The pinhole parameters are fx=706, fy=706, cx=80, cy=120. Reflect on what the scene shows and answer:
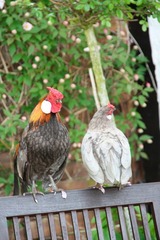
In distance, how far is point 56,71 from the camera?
15.0 ft

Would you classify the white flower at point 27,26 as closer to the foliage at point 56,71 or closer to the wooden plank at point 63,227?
the foliage at point 56,71

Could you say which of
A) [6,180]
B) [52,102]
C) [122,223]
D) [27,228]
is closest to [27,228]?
[27,228]

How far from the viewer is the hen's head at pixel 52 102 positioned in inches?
114

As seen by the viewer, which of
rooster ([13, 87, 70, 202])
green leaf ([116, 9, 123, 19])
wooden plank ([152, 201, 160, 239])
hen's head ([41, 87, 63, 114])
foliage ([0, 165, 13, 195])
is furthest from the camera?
foliage ([0, 165, 13, 195])

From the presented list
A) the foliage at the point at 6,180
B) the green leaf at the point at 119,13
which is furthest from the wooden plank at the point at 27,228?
the foliage at the point at 6,180

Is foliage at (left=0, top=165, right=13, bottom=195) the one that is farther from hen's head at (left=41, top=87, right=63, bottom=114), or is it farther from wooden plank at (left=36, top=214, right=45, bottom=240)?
wooden plank at (left=36, top=214, right=45, bottom=240)

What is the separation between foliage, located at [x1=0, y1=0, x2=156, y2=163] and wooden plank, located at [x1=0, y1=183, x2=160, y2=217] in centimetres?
171

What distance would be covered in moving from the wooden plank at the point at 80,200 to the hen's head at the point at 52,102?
480mm

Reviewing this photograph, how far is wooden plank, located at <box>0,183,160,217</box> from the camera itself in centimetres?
246

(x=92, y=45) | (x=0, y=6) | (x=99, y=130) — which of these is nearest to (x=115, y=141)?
(x=99, y=130)

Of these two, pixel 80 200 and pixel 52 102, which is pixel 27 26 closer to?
pixel 52 102

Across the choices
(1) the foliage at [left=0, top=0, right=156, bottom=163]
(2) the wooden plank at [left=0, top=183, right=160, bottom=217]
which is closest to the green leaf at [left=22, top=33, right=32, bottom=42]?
(1) the foliage at [left=0, top=0, right=156, bottom=163]

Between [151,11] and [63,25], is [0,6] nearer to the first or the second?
[63,25]

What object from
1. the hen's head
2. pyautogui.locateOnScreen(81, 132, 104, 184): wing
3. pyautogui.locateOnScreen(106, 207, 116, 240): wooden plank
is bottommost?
pyautogui.locateOnScreen(106, 207, 116, 240): wooden plank
